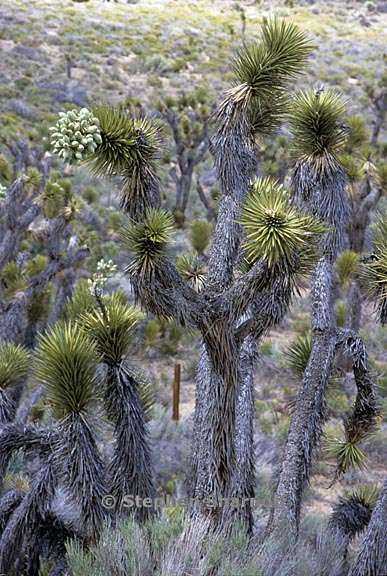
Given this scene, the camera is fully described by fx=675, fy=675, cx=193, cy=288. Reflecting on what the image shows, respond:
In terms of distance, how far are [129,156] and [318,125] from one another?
2167 millimetres

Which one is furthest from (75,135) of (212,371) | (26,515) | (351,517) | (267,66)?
(351,517)

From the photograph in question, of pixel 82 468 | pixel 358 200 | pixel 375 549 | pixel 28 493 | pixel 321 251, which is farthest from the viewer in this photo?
pixel 358 200

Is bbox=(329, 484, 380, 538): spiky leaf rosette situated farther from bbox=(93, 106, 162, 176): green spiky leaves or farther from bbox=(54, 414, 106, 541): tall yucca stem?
bbox=(93, 106, 162, 176): green spiky leaves

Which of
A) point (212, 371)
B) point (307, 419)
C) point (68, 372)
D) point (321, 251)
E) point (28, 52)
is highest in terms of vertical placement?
point (28, 52)

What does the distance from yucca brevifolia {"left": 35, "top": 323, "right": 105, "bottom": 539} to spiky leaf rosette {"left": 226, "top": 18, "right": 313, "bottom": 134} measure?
2.03 metres

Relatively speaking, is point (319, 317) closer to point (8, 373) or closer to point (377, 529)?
point (377, 529)

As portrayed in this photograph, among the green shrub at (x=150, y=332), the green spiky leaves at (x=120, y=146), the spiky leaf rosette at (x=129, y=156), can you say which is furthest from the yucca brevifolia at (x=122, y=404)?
the green shrub at (x=150, y=332)

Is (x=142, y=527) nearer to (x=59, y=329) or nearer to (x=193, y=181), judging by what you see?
(x=59, y=329)

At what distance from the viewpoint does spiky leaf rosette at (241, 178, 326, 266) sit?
13.2 feet

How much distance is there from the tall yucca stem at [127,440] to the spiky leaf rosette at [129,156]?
1.30 meters

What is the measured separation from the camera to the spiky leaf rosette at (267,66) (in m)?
4.80

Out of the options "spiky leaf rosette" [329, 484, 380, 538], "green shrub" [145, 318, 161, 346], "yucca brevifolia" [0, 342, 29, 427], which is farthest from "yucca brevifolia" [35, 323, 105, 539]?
"green shrub" [145, 318, 161, 346]

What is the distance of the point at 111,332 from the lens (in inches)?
202

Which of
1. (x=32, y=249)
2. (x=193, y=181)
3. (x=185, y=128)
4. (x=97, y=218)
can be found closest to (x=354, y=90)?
(x=193, y=181)
